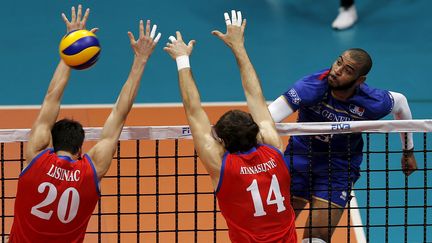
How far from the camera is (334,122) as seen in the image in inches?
316

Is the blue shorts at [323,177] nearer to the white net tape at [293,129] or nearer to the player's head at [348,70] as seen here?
the white net tape at [293,129]

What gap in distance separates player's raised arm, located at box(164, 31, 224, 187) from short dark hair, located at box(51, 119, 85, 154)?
84 centimetres

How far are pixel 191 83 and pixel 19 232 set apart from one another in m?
1.70

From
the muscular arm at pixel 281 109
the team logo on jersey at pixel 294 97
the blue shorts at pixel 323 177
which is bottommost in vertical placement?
the blue shorts at pixel 323 177

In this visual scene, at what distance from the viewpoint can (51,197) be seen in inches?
268

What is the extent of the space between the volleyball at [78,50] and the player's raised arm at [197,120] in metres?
0.61

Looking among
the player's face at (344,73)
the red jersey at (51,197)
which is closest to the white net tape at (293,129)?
the player's face at (344,73)

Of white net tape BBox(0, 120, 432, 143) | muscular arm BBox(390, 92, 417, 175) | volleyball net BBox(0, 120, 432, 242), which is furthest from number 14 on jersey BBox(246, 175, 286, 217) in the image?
volleyball net BBox(0, 120, 432, 242)

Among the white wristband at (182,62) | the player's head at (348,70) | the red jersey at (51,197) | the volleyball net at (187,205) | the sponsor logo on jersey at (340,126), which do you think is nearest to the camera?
the red jersey at (51,197)

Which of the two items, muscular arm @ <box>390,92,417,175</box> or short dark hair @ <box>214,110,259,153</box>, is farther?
muscular arm @ <box>390,92,417,175</box>

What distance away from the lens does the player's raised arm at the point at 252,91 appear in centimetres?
717

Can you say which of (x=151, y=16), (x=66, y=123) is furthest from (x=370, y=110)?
(x=151, y=16)

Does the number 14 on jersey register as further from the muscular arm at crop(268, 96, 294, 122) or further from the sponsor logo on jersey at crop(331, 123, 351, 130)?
the muscular arm at crop(268, 96, 294, 122)

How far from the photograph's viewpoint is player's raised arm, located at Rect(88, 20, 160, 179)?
705 cm
